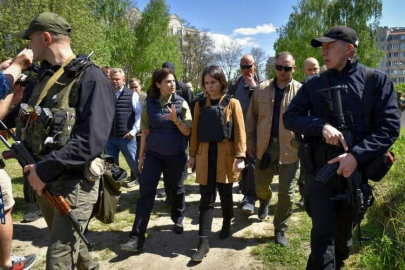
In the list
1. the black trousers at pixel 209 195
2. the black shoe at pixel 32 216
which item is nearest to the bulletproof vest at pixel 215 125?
the black trousers at pixel 209 195

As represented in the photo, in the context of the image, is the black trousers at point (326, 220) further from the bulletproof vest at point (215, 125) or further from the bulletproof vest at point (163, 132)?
the bulletproof vest at point (163, 132)

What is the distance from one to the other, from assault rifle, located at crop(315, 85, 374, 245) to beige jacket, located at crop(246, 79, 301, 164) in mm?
1311

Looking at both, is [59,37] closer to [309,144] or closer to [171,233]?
[309,144]

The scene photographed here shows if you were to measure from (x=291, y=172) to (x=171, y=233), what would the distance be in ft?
5.84

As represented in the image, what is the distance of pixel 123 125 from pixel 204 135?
243 centimetres

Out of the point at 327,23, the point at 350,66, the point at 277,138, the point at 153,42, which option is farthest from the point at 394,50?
the point at 350,66

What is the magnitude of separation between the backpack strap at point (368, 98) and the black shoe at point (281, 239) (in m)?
1.84

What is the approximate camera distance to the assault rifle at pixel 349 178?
7.99ft

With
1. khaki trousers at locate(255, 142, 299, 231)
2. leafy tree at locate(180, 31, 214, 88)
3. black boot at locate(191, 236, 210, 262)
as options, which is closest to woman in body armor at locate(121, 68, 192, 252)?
black boot at locate(191, 236, 210, 262)

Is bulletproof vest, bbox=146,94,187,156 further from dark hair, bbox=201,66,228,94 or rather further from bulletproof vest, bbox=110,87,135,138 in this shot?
bulletproof vest, bbox=110,87,135,138

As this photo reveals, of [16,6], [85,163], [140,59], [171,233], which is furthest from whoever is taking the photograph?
[140,59]

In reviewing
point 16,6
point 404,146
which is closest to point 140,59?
point 16,6

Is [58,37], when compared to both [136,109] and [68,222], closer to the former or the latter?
[68,222]

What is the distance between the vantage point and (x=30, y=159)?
2.34 meters
